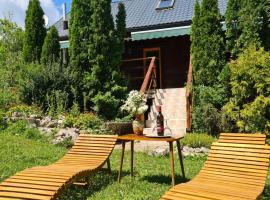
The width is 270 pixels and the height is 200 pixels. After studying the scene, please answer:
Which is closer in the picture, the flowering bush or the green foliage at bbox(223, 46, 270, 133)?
the flowering bush

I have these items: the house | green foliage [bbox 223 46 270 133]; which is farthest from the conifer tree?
green foliage [bbox 223 46 270 133]

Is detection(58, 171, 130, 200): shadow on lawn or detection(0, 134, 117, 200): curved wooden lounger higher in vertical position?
detection(0, 134, 117, 200): curved wooden lounger

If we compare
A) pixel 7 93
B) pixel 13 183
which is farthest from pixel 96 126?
pixel 13 183

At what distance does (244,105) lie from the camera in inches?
448

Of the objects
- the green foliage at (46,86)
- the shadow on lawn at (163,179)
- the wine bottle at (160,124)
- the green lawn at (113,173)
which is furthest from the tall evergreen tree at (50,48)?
the wine bottle at (160,124)

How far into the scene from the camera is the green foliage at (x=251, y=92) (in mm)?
10992

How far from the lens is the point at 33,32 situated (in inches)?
652

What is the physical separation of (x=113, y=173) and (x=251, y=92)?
607 cm

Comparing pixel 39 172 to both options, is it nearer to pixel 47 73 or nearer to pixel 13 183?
pixel 13 183

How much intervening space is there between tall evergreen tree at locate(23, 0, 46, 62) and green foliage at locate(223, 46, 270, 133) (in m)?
8.99

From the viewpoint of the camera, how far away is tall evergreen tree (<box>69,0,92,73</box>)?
1452 centimetres

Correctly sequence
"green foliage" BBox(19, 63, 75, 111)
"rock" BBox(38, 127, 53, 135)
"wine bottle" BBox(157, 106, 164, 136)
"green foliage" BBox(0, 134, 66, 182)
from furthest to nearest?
"green foliage" BBox(19, 63, 75, 111), "rock" BBox(38, 127, 53, 135), "green foliage" BBox(0, 134, 66, 182), "wine bottle" BBox(157, 106, 164, 136)

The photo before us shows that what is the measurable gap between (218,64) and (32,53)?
27.9 feet

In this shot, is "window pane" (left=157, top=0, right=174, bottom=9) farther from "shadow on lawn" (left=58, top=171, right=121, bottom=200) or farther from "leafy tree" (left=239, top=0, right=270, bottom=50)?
"shadow on lawn" (left=58, top=171, right=121, bottom=200)
